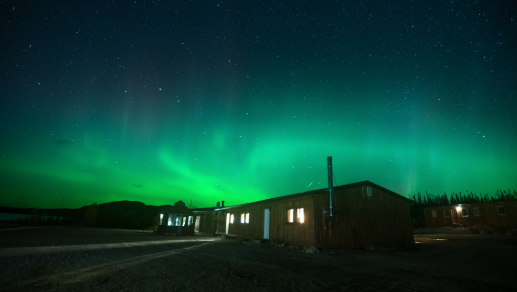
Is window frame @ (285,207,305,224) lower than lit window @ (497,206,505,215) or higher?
lower

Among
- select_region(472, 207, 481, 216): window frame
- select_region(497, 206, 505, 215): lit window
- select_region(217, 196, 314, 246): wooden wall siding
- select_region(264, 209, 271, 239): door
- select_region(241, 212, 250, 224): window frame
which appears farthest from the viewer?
select_region(472, 207, 481, 216): window frame

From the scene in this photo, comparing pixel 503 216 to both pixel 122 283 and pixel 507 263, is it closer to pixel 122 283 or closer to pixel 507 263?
pixel 507 263

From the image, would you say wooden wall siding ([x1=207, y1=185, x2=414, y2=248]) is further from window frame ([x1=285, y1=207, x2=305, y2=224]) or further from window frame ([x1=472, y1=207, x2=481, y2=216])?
window frame ([x1=472, y1=207, x2=481, y2=216])

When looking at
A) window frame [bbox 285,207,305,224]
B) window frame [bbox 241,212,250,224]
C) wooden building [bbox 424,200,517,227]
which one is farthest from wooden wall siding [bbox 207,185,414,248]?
wooden building [bbox 424,200,517,227]

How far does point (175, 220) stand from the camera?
29.0 m

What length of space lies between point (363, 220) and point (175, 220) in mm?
21067

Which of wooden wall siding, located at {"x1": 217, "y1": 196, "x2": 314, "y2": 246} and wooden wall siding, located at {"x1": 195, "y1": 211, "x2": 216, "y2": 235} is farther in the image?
wooden wall siding, located at {"x1": 195, "y1": 211, "x2": 216, "y2": 235}

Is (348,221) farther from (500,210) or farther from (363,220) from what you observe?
(500,210)

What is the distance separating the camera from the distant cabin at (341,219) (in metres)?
16.5

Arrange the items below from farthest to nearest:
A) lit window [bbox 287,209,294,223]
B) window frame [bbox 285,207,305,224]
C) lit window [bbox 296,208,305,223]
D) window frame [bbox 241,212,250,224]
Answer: window frame [bbox 241,212,250,224] → lit window [bbox 287,209,294,223] → window frame [bbox 285,207,305,224] → lit window [bbox 296,208,305,223]

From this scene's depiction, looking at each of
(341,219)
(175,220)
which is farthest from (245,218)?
(341,219)

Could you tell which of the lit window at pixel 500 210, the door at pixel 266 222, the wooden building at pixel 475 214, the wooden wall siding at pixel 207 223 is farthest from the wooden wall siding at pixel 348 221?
the lit window at pixel 500 210

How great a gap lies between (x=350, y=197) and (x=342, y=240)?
3091mm

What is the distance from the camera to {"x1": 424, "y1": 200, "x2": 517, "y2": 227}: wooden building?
112ft
